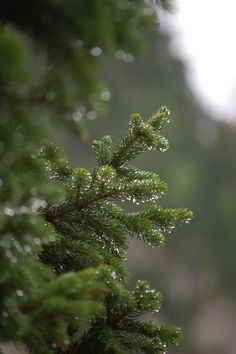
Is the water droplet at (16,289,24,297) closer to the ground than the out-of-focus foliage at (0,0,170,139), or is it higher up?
closer to the ground

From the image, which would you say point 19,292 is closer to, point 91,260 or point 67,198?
point 91,260

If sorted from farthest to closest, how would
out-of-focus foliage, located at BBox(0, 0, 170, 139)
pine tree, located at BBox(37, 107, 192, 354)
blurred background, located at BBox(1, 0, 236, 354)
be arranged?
1. blurred background, located at BBox(1, 0, 236, 354)
2. pine tree, located at BBox(37, 107, 192, 354)
3. out-of-focus foliage, located at BBox(0, 0, 170, 139)

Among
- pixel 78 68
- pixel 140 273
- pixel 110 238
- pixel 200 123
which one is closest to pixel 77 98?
pixel 78 68

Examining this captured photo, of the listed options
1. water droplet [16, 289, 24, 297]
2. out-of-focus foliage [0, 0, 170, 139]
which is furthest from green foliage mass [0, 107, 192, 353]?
out-of-focus foliage [0, 0, 170, 139]

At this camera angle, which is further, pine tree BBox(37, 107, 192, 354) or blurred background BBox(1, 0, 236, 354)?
blurred background BBox(1, 0, 236, 354)

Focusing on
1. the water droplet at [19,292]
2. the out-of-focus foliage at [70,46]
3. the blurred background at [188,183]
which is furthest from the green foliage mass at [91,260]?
the blurred background at [188,183]

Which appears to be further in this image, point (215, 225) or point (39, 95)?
point (215, 225)

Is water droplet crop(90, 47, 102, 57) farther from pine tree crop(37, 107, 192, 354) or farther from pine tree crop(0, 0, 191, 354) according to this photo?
pine tree crop(37, 107, 192, 354)

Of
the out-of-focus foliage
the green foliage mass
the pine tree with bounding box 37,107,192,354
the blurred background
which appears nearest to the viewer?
the out-of-focus foliage

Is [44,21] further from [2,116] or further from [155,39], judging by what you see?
[155,39]

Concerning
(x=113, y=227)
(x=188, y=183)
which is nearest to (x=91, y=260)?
(x=113, y=227)

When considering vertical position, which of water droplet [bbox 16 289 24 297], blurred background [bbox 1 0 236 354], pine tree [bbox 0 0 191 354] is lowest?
water droplet [bbox 16 289 24 297]
